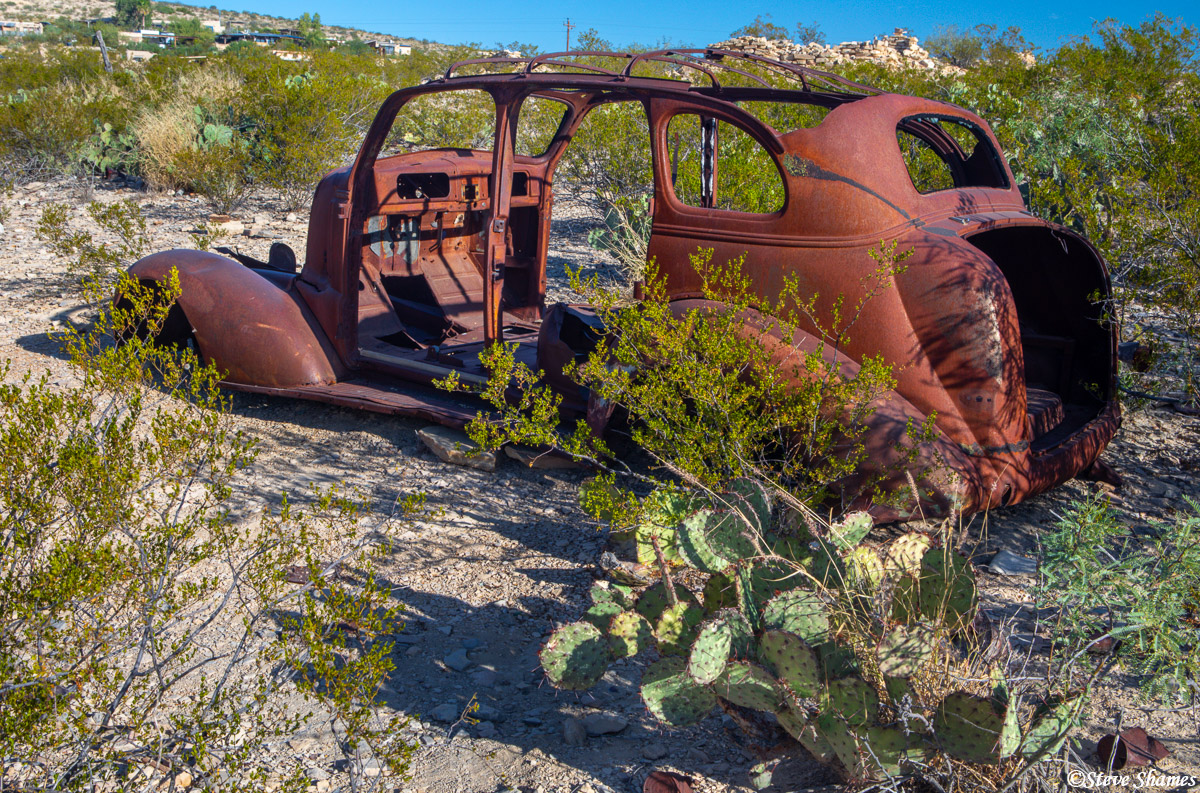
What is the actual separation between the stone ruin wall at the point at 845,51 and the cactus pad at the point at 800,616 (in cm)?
2474

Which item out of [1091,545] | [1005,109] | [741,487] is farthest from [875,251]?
[1005,109]

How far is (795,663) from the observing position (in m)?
2.37

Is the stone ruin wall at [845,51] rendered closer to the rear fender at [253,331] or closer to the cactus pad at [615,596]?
the rear fender at [253,331]

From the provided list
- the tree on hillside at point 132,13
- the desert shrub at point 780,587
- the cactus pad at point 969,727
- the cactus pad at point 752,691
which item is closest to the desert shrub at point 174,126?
the desert shrub at point 780,587

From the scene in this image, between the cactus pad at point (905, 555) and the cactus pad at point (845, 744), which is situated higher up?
the cactus pad at point (905, 555)

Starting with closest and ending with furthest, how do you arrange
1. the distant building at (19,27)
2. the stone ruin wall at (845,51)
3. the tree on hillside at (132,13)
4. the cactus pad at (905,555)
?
1. the cactus pad at (905,555)
2. the stone ruin wall at (845,51)
3. the distant building at (19,27)
4. the tree on hillside at (132,13)

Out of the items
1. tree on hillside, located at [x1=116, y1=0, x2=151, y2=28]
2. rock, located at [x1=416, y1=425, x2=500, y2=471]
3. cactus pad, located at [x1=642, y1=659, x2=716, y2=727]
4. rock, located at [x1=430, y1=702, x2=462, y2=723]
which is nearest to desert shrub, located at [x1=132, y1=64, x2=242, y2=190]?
rock, located at [x1=416, y1=425, x2=500, y2=471]

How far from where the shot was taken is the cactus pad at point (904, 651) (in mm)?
2318

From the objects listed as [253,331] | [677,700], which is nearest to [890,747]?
[677,700]

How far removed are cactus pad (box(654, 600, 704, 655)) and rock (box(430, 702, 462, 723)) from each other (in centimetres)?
74

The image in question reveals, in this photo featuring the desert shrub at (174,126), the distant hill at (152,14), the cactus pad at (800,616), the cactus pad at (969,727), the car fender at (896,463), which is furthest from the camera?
the distant hill at (152,14)

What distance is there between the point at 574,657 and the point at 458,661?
0.71 metres

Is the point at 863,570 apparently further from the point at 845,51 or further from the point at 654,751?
the point at 845,51

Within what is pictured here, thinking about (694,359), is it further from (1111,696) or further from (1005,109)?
(1005,109)
